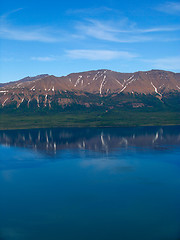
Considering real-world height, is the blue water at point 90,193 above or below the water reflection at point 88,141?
below

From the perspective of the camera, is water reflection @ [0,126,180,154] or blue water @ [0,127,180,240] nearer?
blue water @ [0,127,180,240]

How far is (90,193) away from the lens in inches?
2635

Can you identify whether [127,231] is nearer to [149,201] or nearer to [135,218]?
[135,218]

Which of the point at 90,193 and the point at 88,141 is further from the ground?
the point at 88,141

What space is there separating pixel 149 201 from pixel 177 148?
70721mm

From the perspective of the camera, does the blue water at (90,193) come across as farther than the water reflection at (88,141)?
No

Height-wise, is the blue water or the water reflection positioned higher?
the water reflection

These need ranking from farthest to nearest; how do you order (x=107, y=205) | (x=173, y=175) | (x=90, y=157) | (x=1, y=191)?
(x=90, y=157) < (x=173, y=175) < (x=1, y=191) < (x=107, y=205)

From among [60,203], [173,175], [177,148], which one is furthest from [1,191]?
[177,148]

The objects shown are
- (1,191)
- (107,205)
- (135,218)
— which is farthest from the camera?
(1,191)

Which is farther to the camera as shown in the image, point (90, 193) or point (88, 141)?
point (88, 141)

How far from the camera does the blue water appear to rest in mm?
48875

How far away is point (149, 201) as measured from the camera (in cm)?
6156

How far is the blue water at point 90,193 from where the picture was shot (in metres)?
48.9
